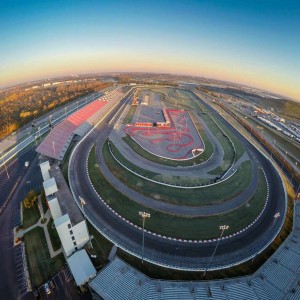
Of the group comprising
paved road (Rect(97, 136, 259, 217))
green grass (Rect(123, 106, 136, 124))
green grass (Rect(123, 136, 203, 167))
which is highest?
green grass (Rect(123, 106, 136, 124))

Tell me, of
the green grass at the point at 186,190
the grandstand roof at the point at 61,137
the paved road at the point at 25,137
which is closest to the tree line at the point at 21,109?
the paved road at the point at 25,137

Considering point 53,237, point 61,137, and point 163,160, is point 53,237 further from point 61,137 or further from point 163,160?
point 61,137

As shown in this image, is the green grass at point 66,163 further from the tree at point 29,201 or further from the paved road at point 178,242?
the tree at point 29,201

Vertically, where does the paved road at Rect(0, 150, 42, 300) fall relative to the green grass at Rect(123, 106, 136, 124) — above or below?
below

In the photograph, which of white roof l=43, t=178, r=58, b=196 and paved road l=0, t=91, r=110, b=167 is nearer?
white roof l=43, t=178, r=58, b=196

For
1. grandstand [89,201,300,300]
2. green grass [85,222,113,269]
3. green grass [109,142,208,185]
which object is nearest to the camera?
grandstand [89,201,300,300]

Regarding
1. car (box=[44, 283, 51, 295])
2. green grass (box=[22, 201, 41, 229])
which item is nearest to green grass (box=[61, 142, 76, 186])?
green grass (box=[22, 201, 41, 229])

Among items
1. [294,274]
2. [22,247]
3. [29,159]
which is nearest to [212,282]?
[294,274]

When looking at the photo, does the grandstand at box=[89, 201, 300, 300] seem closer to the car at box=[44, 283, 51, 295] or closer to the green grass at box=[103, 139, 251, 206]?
the car at box=[44, 283, 51, 295]
